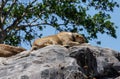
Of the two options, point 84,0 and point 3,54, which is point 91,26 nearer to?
point 84,0

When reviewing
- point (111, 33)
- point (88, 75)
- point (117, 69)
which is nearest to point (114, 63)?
point (117, 69)

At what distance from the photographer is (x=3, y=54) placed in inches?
515

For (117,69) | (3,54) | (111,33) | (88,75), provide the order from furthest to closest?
1. (111,33)
2. (3,54)
3. (117,69)
4. (88,75)

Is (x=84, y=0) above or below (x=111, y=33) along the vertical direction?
above

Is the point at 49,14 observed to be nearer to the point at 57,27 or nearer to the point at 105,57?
the point at 57,27

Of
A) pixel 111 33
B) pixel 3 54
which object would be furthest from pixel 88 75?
pixel 111 33

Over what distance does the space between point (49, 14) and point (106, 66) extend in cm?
1733

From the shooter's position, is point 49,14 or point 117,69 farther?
point 49,14

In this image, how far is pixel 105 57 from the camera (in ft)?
36.3

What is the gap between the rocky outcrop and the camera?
9.55 m

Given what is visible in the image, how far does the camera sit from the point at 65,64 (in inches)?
391

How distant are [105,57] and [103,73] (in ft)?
2.02

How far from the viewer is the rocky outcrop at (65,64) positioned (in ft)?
31.3

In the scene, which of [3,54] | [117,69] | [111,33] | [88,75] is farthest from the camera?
[111,33]
